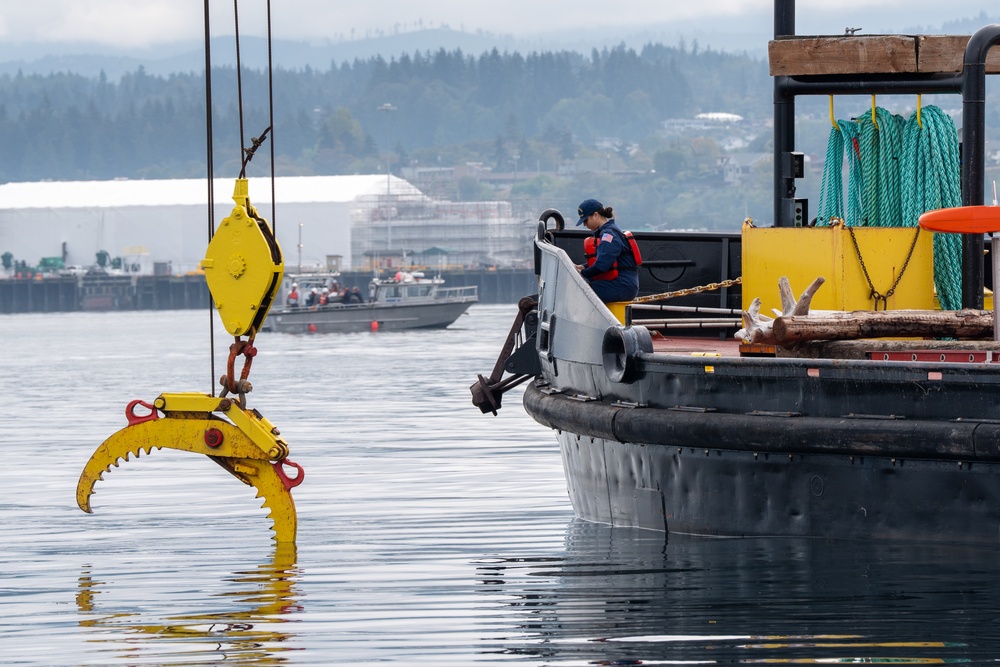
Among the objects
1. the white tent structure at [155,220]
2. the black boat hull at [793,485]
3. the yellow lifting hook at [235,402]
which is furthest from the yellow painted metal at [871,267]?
→ the white tent structure at [155,220]

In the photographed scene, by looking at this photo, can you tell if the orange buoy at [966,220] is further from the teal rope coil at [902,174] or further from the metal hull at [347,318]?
the metal hull at [347,318]

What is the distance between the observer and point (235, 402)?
1100 cm

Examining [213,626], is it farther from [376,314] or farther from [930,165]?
[376,314]

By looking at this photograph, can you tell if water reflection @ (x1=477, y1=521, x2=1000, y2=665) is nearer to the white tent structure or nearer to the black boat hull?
the black boat hull

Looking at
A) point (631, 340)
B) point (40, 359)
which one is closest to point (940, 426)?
point (631, 340)

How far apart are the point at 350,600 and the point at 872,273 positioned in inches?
172

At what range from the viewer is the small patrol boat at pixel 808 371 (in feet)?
31.6

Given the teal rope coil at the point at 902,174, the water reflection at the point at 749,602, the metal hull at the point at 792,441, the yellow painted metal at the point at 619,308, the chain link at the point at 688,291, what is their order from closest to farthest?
the water reflection at the point at 749,602, the metal hull at the point at 792,441, the teal rope coil at the point at 902,174, the yellow painted metal at the point at 619,308, the chain link at the point at 688,291

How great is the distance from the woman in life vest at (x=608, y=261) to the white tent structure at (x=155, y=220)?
119453mm

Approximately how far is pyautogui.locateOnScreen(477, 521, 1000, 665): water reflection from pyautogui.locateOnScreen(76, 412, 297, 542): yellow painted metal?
4.79ft

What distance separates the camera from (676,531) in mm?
11164

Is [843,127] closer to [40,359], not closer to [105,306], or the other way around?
[40,359]

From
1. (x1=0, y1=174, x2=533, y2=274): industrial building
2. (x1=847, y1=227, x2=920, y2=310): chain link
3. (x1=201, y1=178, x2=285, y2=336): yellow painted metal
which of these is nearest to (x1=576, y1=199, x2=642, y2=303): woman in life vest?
(x1=847, y1=227, x2=920, y2=310): chain link

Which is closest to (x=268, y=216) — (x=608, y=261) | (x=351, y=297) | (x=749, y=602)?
(x=351, y=297)
